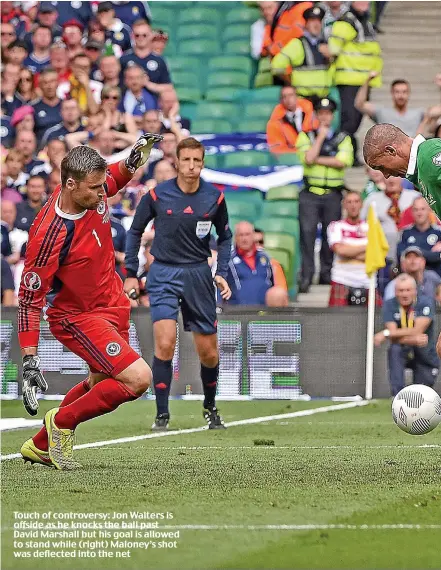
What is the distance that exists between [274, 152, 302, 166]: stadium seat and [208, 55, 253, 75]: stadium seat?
304 cm

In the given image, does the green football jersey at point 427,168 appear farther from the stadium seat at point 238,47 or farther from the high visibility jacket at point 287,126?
the stadium seat at point 238,47

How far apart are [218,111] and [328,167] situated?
378cm

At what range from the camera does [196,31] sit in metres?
23.0

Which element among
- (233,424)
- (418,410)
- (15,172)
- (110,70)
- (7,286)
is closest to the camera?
(418,410)

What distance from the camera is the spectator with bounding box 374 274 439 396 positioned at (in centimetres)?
1515

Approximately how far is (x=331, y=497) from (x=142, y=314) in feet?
28.9

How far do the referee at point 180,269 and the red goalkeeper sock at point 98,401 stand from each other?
3349 mm

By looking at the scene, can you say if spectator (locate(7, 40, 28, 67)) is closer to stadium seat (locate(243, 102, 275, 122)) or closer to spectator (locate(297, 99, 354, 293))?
stadium seat (locate(243, 102, 275, 122))

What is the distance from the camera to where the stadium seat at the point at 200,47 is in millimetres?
22812

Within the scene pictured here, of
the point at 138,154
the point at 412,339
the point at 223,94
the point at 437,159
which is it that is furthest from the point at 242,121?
the point at 437,159

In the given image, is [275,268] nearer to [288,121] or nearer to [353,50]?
[288,121]

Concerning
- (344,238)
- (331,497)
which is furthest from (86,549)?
(344,238)

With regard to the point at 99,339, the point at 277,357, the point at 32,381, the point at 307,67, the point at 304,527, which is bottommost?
the point at 277,357

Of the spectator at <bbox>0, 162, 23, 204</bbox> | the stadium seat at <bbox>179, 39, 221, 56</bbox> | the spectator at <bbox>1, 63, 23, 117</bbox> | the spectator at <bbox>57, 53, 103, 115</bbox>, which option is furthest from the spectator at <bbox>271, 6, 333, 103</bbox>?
the spectator at <bbox>0, 162, 23, 204</bbox>
